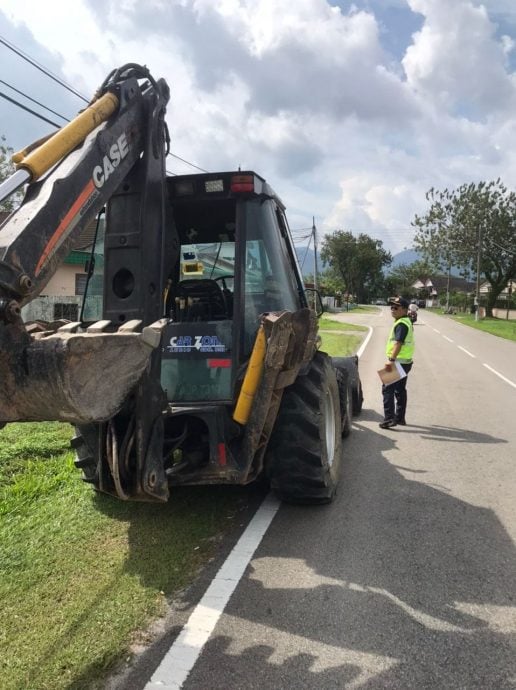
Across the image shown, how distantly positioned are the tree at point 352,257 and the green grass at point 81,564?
318ft

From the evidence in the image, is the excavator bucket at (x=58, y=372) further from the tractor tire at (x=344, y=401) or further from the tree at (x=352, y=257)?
the tree at (x=352, y=257)

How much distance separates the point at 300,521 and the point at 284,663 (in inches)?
69.8

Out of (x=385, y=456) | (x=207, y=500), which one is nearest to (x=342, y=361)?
(x=385, y=456)

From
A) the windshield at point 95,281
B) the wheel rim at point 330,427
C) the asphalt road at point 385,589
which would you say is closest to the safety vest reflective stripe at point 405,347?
the asphalt road at point 385,589

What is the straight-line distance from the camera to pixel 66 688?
8.61ft

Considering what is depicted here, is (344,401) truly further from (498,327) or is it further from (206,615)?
(498,327)

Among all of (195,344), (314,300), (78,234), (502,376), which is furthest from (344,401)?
(502,376)

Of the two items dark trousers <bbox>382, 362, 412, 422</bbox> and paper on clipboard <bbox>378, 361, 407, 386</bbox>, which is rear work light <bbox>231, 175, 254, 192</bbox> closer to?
paper on clipboard <bbox>378, 361, 407, 386</bbox>

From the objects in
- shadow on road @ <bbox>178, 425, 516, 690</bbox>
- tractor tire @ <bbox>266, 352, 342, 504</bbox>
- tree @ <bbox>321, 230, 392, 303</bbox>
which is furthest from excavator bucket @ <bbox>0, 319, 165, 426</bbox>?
tree @ <bbox>321, 230, 392, 303</bbox>

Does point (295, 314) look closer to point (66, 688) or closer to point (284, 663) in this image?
point (284, 663)

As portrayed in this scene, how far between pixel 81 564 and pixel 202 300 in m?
2.26

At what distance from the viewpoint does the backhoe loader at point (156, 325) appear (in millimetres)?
2537

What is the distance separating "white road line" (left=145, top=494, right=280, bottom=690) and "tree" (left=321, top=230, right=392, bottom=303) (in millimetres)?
97629

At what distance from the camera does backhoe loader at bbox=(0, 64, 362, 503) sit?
8.32ft
